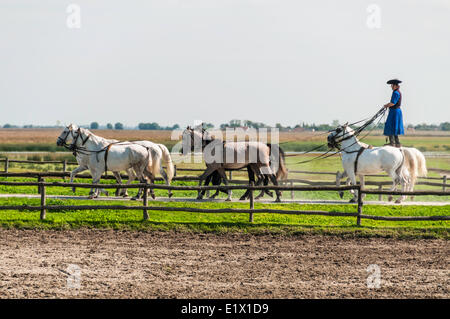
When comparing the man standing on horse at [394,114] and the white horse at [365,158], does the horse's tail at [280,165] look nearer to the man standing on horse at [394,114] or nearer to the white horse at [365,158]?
the white horse at [365,158]

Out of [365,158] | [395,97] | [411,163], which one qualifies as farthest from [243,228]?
[395,97]

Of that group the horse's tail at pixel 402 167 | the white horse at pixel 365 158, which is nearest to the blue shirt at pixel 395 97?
the white horse at pixel 365 158

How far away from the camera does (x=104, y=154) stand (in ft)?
62.5

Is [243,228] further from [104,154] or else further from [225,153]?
[104,154]

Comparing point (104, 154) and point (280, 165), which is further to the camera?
point (280, 165)

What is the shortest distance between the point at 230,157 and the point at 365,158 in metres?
3.99

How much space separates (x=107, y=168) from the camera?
62.6ft

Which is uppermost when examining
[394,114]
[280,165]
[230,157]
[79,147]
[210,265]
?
[394,114]

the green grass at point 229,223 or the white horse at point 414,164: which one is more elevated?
the white horse at point 414,164

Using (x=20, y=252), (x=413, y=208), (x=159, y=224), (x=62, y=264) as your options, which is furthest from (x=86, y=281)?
(x=413, y=208)

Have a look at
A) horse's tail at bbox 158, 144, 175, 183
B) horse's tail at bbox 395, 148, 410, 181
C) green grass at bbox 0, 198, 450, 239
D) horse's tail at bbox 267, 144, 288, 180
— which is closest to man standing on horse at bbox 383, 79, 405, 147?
horse's tail at bbox 395, 148, 410, 181

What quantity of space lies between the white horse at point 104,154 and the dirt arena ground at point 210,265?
4.60m

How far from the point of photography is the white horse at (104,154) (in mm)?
19016
